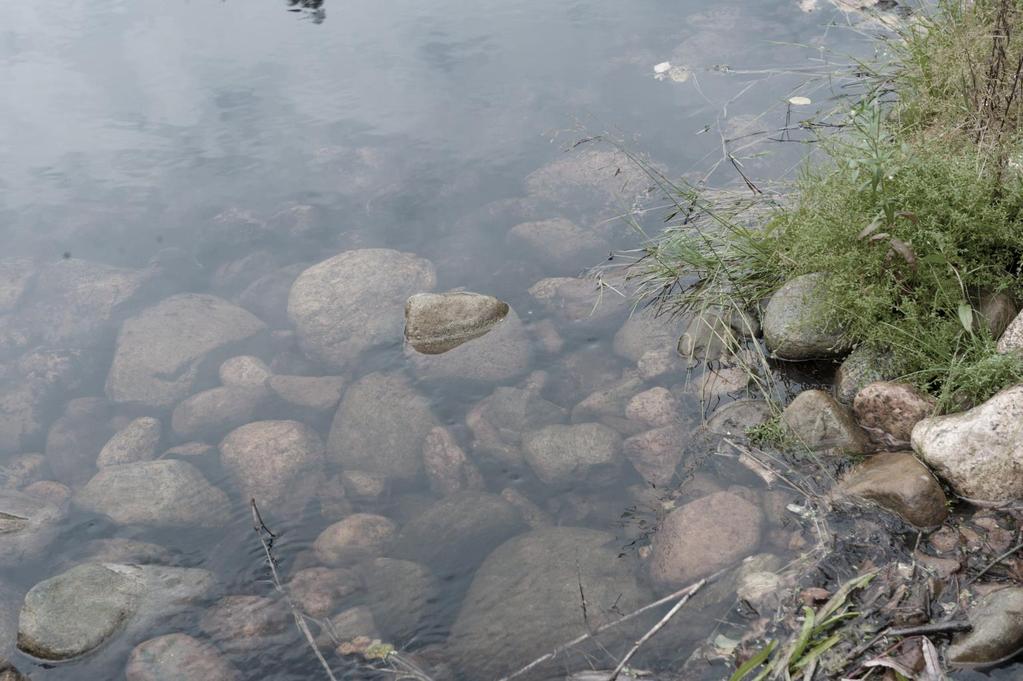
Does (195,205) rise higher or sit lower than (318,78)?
lower

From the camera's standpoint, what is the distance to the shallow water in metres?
4.71

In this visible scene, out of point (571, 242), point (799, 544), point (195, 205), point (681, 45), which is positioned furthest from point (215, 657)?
point (681, 45)

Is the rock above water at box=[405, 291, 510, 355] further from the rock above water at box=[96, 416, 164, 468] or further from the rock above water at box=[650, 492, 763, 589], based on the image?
the rock above water at box=[650, 492, 763, 589]

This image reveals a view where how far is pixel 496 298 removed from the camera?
612 cm

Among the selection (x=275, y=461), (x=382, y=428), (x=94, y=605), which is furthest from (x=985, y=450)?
(x=94, y=605)

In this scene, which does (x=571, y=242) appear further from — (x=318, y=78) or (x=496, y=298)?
(x=318, y=78)

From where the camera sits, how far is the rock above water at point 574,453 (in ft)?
15.1

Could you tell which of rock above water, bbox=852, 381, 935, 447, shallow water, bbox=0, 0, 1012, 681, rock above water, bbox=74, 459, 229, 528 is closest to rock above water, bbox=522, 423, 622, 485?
shallow water, bbox=0, 0, 1012, 681

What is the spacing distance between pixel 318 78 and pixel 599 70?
3.41m

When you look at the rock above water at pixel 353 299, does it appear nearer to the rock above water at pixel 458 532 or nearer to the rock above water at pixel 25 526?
the rock above water at pixel 458 532

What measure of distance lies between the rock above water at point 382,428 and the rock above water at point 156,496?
81 centimetres

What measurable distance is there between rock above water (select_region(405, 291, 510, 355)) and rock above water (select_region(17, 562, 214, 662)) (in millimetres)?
2207

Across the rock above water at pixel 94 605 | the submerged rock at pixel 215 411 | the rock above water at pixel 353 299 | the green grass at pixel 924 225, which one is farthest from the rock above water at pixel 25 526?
the green grass at pixel 924 225

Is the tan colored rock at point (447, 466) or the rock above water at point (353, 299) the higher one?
the rock above water at point (353, 299)
